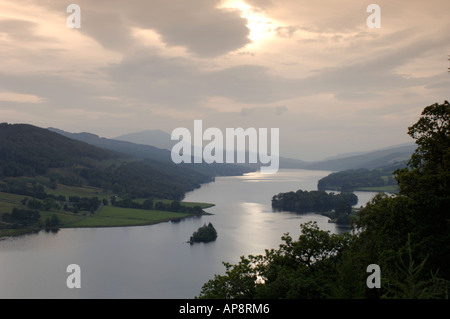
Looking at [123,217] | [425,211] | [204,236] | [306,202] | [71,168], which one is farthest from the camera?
[71,168]

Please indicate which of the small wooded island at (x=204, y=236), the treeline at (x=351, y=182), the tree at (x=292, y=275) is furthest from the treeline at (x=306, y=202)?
the tree at (x=292, y=275)

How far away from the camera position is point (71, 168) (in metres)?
156

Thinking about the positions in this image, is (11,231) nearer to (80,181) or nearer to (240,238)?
(240,238)

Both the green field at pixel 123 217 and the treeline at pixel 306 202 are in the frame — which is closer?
the green field at pixel 123 217

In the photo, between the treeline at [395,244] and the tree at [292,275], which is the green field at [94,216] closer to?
the tree at [292,275]

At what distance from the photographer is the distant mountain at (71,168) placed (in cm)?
13625

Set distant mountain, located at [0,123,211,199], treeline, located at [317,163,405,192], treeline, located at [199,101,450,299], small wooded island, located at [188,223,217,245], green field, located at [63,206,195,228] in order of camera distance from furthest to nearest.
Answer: treeline, located at [317,163,405,192]
distant mountain, located at [0,123,211,199]
green field, located at [63,206,195,228]
small wooded island, located at [188,223,217,245]
treeline, located at [199,101,450,299]

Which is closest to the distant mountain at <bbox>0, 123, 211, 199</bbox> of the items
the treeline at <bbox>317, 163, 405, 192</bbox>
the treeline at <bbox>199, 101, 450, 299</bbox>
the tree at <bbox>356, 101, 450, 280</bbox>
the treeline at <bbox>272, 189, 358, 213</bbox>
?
the treeline at <bbox>272, 189, 358, 213</bbox>

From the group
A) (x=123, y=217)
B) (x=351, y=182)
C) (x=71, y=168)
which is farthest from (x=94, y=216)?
(x=351, y=182)

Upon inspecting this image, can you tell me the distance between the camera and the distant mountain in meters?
136

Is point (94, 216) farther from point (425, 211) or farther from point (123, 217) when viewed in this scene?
point (425, 211)

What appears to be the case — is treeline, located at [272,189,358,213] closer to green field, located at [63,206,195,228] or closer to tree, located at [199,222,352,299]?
green field, located at [63,206,195,228]

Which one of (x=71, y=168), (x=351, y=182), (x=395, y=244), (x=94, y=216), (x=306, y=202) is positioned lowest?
(x=94, y=216)
